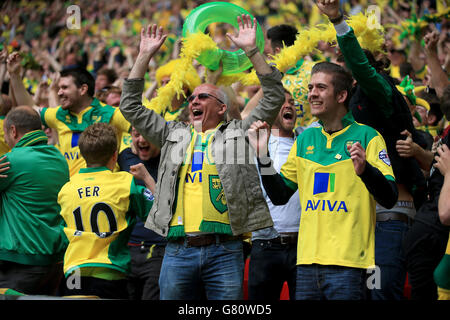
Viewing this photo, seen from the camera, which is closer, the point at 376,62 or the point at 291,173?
the point at 291,173

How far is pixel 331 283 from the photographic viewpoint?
384 centimetres

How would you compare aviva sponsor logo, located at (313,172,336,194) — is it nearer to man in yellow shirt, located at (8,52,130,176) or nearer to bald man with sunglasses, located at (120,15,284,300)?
bald man with sunglasses, located at (120,15,284,300)

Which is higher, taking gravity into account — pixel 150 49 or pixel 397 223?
pixel 150 49

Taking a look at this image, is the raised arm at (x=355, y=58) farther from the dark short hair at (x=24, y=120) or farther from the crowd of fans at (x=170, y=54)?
the dark short hair at (x=24, y=120)

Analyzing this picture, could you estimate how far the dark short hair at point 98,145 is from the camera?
15.9 ft

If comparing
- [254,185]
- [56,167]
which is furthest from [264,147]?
[56,167]

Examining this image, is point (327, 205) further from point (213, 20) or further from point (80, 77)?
point (80, 77)

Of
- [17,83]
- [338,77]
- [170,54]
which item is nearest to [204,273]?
[338,77]

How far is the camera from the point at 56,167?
5348 mm

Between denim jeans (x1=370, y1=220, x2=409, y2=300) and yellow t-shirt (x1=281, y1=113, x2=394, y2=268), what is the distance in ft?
1.36

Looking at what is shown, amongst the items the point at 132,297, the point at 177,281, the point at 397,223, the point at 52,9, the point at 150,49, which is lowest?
the point at 132,297

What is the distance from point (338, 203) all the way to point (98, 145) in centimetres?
196
